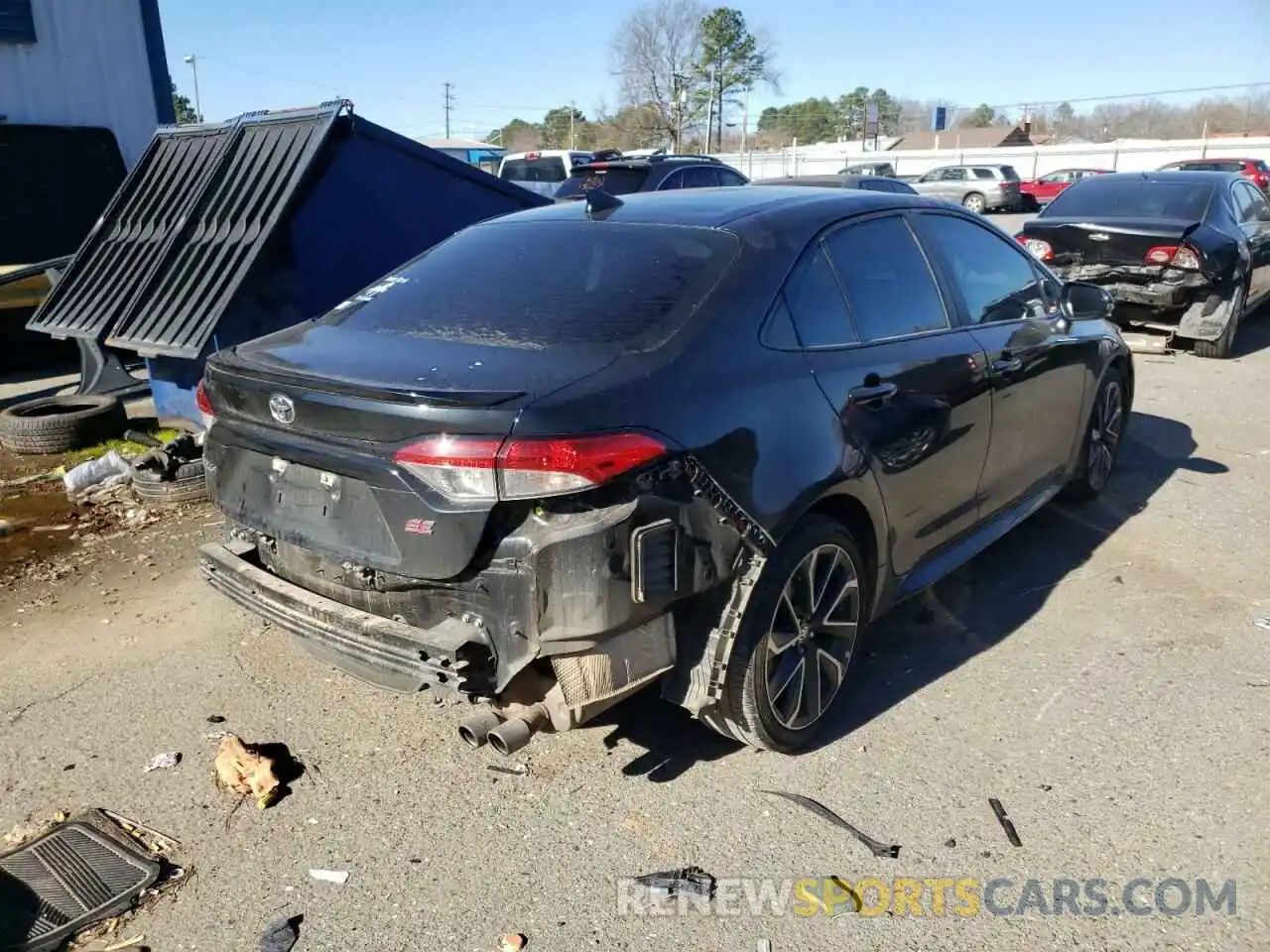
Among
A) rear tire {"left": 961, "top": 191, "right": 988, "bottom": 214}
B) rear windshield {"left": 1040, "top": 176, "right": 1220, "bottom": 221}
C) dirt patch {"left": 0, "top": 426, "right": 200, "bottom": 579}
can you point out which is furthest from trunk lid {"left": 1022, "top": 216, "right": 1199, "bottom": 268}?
rear tire {"left": 961, "top": 191, "right": 988, "bottom": 214}

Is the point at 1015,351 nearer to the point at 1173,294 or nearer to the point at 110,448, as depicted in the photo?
the point at 110,448

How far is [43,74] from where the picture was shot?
1069 centimetres

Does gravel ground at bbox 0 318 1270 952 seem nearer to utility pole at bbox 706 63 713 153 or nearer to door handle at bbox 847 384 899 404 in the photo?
door handle at bbox 847 384 899 404

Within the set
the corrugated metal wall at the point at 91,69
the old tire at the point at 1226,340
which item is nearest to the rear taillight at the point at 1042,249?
the old tire at the point at 1226,340

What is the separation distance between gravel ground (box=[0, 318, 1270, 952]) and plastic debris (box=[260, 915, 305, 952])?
37 millimetres

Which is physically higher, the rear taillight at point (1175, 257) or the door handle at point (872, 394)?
the door handle at point (872, 394)

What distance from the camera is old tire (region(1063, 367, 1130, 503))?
5.20 metres

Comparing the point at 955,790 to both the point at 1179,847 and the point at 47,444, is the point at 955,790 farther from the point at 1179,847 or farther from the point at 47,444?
the point at 47,444

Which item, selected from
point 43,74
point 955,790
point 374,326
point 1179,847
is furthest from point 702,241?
point 43,74

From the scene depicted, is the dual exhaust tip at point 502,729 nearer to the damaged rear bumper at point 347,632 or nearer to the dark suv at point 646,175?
the damaged rear bumper at point 347,632

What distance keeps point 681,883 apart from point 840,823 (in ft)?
1.77

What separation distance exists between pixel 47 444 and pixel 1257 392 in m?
9.07

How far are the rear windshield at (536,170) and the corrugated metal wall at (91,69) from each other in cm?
805

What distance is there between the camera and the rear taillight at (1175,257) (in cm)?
865
